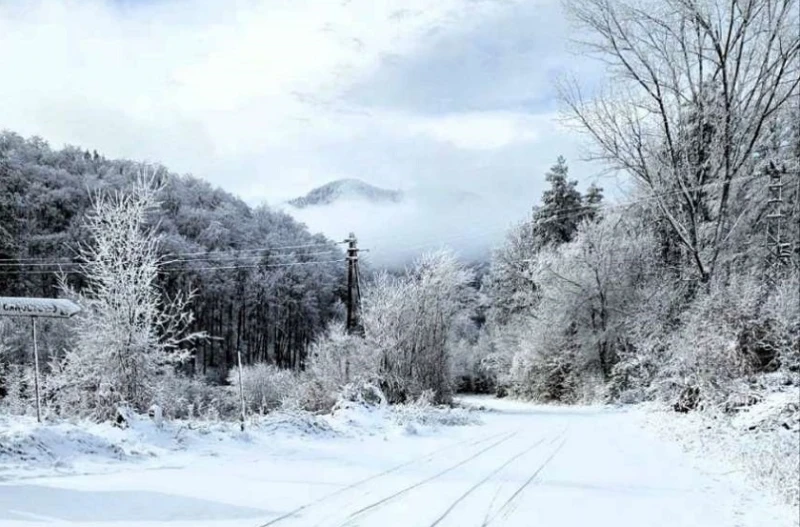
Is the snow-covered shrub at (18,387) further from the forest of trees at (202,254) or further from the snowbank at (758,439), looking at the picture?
the forest of trees at (202,254)

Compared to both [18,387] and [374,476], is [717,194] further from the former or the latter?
[18,387]

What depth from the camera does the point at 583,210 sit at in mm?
54188

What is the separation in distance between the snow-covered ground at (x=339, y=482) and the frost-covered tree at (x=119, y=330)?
2377mm

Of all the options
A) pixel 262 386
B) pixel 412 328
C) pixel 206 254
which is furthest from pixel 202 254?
pixel 412 328

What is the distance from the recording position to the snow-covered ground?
21.3 feet

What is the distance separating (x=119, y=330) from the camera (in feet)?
44.7

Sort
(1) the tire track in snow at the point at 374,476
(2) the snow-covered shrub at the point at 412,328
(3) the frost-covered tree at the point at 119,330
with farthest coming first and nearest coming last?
(2) the snow-covered shrub at the point at 412,328 → (3) the frost-covered tree at the point at 119,330 → (1) the tire track in snow at the point at 374,476

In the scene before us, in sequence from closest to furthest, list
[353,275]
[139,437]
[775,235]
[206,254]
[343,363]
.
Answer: [139,437]
[775,235]
[343,363]
[353,275]
[206,254]

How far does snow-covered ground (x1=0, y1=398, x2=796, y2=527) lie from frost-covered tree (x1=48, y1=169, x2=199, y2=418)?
93.6 inches

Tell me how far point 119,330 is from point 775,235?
1463 cm

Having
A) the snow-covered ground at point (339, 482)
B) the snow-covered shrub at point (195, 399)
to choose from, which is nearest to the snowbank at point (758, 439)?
the snow-covered ground at point (339, 482)

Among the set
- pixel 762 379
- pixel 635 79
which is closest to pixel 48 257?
pixel 635 79

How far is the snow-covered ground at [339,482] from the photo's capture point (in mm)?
6492

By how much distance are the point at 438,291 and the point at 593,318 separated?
14.5m
